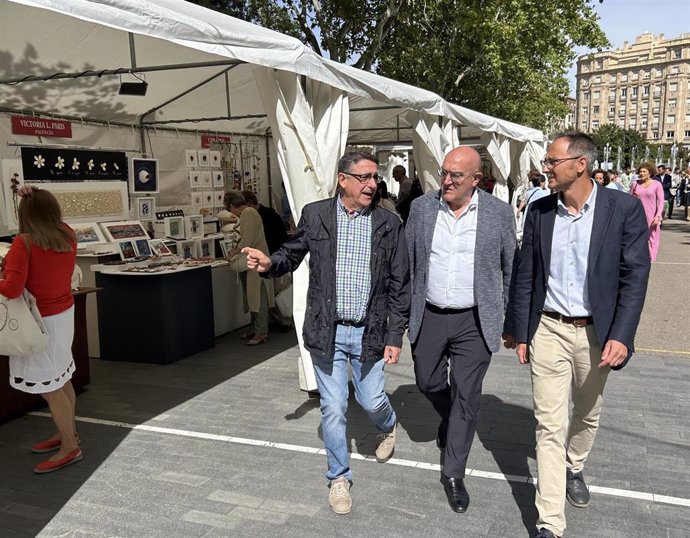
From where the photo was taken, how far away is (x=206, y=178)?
387 inches

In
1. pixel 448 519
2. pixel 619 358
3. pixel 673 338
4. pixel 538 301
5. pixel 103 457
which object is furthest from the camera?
pixel 673 338

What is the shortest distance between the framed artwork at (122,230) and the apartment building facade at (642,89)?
423ft

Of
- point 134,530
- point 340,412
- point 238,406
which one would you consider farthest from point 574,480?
point 238,406

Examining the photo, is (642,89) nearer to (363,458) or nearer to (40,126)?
(40,126)

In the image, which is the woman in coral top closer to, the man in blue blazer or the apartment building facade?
the man in blue blazer

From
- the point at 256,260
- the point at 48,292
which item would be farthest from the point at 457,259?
the point at 48,292

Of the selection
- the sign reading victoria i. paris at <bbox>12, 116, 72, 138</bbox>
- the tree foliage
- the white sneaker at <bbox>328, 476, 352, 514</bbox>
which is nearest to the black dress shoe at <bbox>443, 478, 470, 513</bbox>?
the white sneaker at <bbox>328, 476, 352, 514</bbox>

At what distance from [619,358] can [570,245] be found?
525mm

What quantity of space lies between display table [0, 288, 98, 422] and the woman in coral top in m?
0.86

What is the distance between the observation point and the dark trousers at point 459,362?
9.87 ft

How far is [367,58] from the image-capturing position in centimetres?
1559

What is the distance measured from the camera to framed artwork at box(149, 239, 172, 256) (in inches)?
288

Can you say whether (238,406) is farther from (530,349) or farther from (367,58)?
(367,58)

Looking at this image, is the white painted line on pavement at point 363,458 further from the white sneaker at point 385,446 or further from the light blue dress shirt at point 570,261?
the light blue dress shirt at point 570,261
